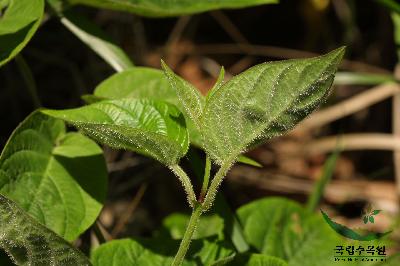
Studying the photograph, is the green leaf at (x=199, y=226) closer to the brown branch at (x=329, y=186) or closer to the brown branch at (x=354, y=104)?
the brown branch at (x=329, y=186)

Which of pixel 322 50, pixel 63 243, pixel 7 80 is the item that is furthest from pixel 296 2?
pixel 63 243

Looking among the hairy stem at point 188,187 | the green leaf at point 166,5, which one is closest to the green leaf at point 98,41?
the green leaf at point 166,5

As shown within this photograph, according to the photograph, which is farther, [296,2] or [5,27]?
[296,2]

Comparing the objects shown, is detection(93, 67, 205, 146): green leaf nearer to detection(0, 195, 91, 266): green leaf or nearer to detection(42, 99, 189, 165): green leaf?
detection(42, 99, 189, 165): green leaf

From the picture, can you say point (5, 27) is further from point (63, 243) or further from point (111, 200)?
point (111, 200)

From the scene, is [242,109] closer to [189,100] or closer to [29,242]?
[189,100]
